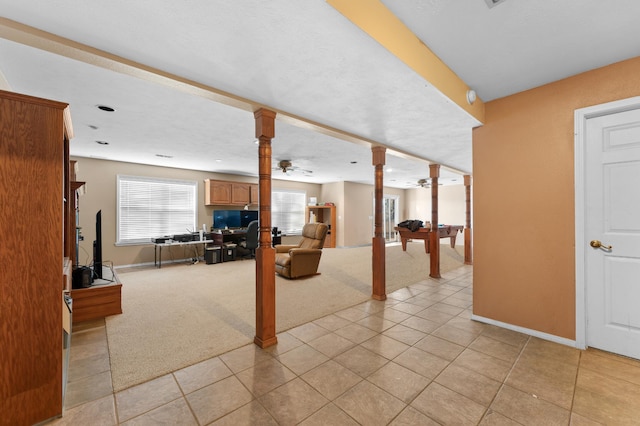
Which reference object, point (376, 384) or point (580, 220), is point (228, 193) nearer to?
point (376, 384)

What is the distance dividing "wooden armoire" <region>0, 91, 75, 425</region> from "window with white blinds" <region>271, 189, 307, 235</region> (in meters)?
7.21

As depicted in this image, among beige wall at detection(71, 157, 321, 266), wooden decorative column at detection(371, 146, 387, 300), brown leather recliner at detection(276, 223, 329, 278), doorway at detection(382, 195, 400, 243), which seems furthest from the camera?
doorway at detection(382, 195, 400, 243)

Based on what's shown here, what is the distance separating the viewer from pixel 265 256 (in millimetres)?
2445

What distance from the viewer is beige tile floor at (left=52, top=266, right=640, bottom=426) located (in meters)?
1.60

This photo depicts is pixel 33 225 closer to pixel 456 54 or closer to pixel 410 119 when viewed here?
pixel 456 54

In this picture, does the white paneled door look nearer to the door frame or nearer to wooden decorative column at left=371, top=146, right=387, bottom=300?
the door frame

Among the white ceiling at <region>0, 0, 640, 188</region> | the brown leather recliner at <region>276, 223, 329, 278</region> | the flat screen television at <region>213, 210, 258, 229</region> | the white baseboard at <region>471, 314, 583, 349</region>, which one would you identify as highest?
the white ceiling at <region>0, 0, 640, 188</region>

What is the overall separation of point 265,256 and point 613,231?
3147mm

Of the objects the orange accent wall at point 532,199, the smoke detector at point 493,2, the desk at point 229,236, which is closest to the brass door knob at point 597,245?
the orange accent wall at point 532,199

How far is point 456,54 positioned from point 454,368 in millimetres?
2532

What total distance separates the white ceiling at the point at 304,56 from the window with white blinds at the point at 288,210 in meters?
5.57

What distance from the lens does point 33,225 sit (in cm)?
154

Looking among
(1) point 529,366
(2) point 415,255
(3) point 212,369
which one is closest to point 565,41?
(1) point 529,366

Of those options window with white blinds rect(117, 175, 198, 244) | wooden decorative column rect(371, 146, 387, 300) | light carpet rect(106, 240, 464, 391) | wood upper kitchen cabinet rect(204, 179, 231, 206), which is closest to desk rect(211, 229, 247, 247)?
light carpet rect(106, 240, 464, 391)
